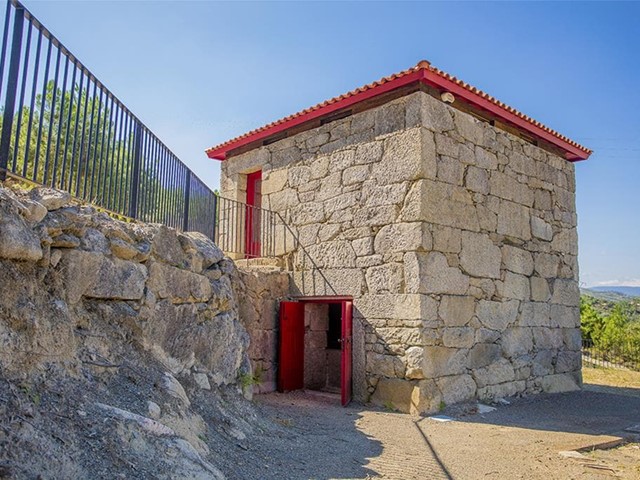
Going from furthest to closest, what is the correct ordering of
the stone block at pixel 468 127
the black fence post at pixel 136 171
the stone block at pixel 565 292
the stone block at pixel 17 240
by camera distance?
the stone block at pixel 565 292 → the stone block at pixel 468 127 → the black fence post at pixel 136 171 → the stone block at pixel 17 240

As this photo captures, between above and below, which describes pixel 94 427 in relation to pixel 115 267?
below

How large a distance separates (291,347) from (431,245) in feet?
8.33

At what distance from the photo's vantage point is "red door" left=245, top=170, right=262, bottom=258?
8.45m

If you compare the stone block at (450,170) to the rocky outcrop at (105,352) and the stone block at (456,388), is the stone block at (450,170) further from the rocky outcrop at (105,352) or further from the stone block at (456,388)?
the rocky outcrop at (105,352)

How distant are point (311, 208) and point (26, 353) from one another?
537cm

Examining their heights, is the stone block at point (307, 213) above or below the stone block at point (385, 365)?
above

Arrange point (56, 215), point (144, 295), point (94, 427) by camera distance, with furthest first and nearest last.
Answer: point (144, 295) → point (56, 215) → point (94, 427)

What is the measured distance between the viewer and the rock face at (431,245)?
6.31 m

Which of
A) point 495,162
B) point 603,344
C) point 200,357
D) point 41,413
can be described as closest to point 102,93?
point 200,357

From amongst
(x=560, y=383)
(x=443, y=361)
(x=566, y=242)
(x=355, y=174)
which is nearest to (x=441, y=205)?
(x=355, y=174)

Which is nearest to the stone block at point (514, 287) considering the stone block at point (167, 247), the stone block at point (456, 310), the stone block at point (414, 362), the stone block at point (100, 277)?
the stone block at point (456, 310)

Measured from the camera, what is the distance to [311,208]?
7.62 metres

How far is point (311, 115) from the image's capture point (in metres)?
7.66

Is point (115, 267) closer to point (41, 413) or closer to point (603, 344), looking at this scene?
point (41, 413)
